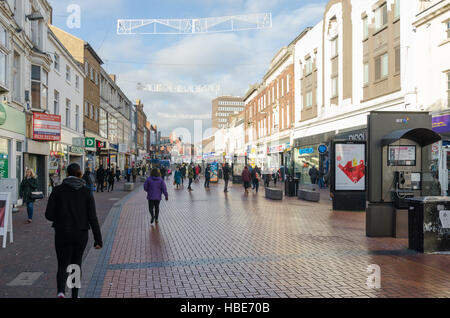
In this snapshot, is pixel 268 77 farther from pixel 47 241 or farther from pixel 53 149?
pixel 47 241

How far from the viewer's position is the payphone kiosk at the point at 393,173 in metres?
9.27

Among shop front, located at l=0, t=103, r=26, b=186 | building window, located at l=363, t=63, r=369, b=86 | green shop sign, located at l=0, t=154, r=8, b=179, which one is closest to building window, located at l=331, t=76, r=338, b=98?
building window, located at l=363, t=63, r=369, b=86

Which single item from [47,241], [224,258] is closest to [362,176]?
[224,258]

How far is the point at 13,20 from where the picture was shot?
1559 centimetres

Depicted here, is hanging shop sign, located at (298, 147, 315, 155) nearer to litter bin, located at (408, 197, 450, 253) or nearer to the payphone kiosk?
the payphone kiosk

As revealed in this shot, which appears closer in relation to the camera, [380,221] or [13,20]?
[380,221]

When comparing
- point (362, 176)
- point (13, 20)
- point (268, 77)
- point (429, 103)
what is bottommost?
point (362, 176)

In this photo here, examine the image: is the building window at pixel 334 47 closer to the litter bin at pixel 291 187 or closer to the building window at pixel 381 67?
the building window at pixel 381 67

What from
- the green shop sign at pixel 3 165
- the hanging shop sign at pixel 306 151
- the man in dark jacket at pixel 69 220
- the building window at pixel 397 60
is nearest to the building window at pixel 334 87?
the hanging shop sign at pixel 306 151

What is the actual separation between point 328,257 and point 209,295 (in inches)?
120

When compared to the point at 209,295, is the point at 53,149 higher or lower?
higher

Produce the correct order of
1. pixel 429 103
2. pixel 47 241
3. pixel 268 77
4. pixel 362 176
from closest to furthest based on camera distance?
pixel 47 241
pixel 362 176
pixel 429 103
pixel 268 77

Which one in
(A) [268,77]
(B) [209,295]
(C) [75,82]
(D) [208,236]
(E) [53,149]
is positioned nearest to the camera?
(B) [209,295]

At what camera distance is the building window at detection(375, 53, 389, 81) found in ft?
72.7
